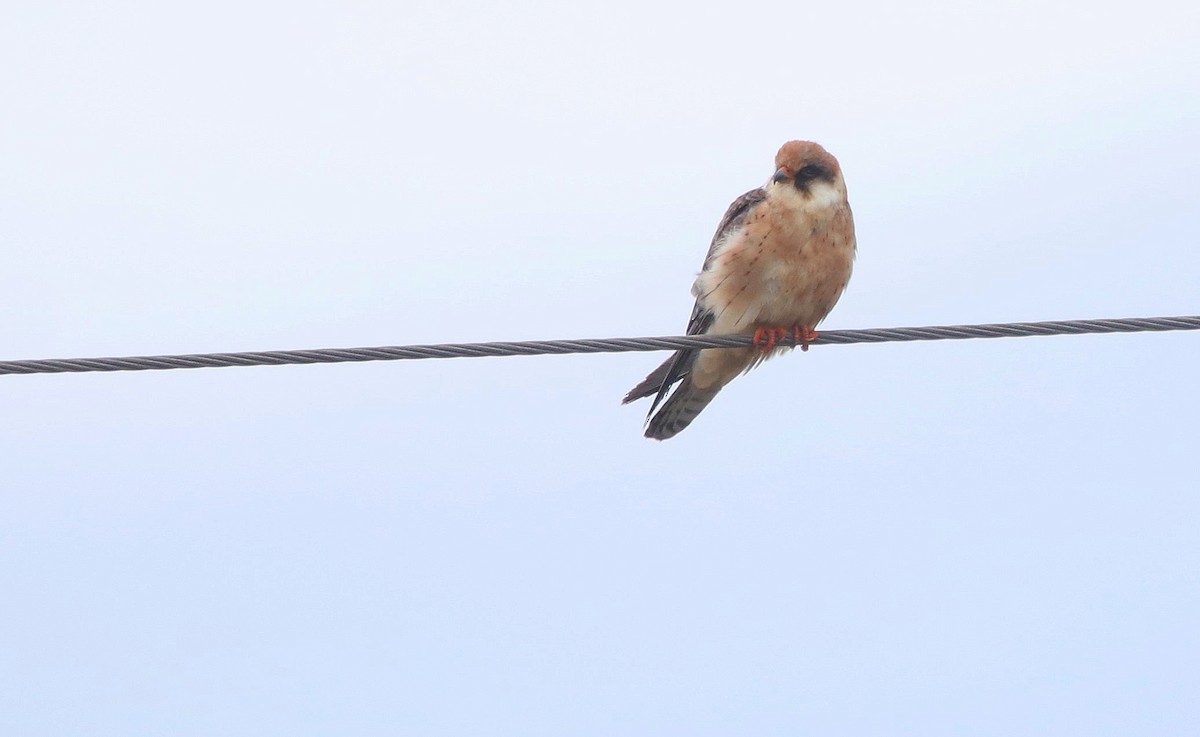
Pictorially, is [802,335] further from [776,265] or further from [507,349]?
[507,349]

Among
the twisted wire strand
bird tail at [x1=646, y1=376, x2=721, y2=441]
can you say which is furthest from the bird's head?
the twisted wire strand

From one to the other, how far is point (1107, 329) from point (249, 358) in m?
2.22

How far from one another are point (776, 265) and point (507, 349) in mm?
1898

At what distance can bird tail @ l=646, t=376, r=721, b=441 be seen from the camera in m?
6.56

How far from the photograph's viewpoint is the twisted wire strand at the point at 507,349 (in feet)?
13.7

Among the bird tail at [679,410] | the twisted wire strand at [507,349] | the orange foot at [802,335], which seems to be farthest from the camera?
the bird tail at [679,410]

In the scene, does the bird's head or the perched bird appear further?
the bird's head

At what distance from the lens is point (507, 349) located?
4.31 meters

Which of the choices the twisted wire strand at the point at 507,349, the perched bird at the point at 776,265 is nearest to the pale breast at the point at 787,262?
the perched bird at the point at 776,265

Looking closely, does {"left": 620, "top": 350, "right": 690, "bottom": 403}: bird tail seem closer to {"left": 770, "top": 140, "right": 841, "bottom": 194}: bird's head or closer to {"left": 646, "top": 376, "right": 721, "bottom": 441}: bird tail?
{"left": 646, "top": 376, "right": 721, "bottom": 441}: bird tail

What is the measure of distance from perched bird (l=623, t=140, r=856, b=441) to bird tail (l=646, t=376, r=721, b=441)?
18 centimetres

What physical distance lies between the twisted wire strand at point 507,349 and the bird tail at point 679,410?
2.06 meters

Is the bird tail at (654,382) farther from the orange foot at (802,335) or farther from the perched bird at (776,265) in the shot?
the orange foot at (802,335)

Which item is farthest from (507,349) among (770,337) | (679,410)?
(679,410)
